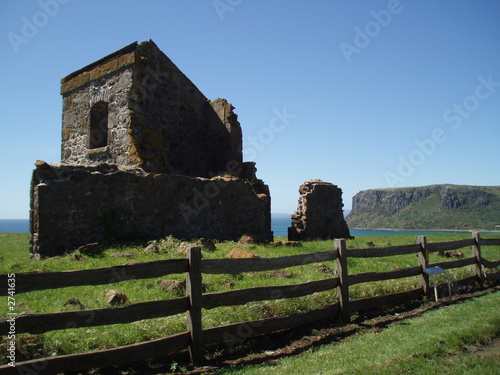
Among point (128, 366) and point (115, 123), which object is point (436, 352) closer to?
point (128, 366)

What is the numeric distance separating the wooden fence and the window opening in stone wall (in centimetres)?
1181

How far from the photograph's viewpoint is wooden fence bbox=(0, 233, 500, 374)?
4336mm

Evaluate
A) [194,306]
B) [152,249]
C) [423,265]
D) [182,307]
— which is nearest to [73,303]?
[182,307]

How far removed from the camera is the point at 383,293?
8594 millimetres

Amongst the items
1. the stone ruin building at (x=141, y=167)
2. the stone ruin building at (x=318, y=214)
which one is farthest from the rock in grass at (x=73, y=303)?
the stone ruin building at (x=318, y=214)

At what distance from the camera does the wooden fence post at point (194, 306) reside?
525 cm

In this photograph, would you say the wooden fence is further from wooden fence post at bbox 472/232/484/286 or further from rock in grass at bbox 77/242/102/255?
rock in grass at bbox 77/242/102/255

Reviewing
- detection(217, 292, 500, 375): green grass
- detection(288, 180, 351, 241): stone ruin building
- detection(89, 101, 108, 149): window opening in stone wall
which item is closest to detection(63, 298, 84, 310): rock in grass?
detection(217, 292, 500, 375): green grass

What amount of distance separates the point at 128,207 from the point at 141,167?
2.28 meters

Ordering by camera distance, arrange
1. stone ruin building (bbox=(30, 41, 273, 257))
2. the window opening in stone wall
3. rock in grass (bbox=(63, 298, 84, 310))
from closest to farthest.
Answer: rock in grass (bbox=(63, 298, 84, 310)) → stone ruin building (bbox=(30, 41, 273, 257)) → the window opening in stone wall

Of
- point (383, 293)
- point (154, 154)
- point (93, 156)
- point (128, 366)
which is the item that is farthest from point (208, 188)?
point (128, 366)

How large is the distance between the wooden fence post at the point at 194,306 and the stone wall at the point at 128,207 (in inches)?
260

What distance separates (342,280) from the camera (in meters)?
7.38

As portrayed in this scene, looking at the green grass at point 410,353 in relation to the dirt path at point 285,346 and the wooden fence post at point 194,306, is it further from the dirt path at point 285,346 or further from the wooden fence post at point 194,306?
the wooden fence post at point 194,306
